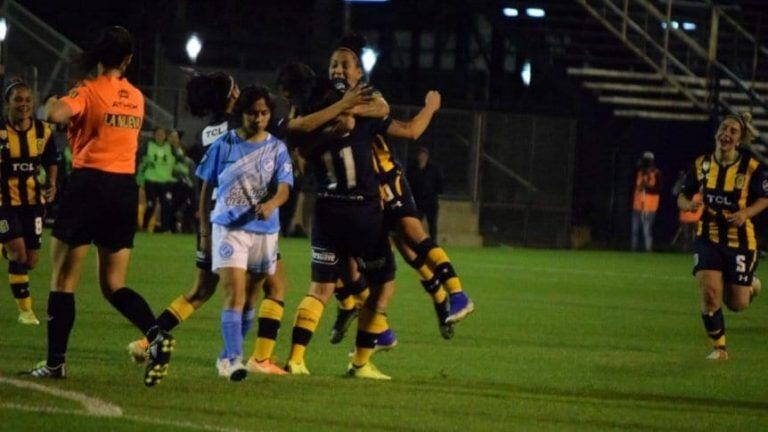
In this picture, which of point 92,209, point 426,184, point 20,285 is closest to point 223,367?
point 92,209

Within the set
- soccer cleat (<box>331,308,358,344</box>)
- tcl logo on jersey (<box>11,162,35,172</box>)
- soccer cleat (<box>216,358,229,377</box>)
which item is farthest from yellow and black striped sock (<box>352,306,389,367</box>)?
tcl logo on jersey (<box>11,162,35,172</box>)

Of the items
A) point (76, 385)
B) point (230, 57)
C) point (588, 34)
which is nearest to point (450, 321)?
point (76, 385)

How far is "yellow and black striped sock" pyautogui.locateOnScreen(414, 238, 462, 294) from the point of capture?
12.3 meters

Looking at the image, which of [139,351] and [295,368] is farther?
[295,368]

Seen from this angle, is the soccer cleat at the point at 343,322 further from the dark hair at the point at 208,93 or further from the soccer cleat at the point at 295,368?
the dark hair at the point at 208,93

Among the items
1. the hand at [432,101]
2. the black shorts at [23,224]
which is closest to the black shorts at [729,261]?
the hand at [432,101]

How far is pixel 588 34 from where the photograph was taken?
3659 cm

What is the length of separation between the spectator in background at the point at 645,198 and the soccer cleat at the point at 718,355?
20592mm

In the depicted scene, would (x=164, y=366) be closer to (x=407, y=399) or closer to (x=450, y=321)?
(x=407, y=399)

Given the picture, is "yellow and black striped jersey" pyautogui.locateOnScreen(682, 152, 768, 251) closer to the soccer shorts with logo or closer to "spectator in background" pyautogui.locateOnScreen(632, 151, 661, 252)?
the soccer shorts with logo

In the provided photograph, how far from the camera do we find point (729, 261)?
14.8 metres

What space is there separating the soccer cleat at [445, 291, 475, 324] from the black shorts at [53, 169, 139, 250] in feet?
8.42

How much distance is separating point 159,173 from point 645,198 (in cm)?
1028

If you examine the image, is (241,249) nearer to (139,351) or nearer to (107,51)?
(139,351)
